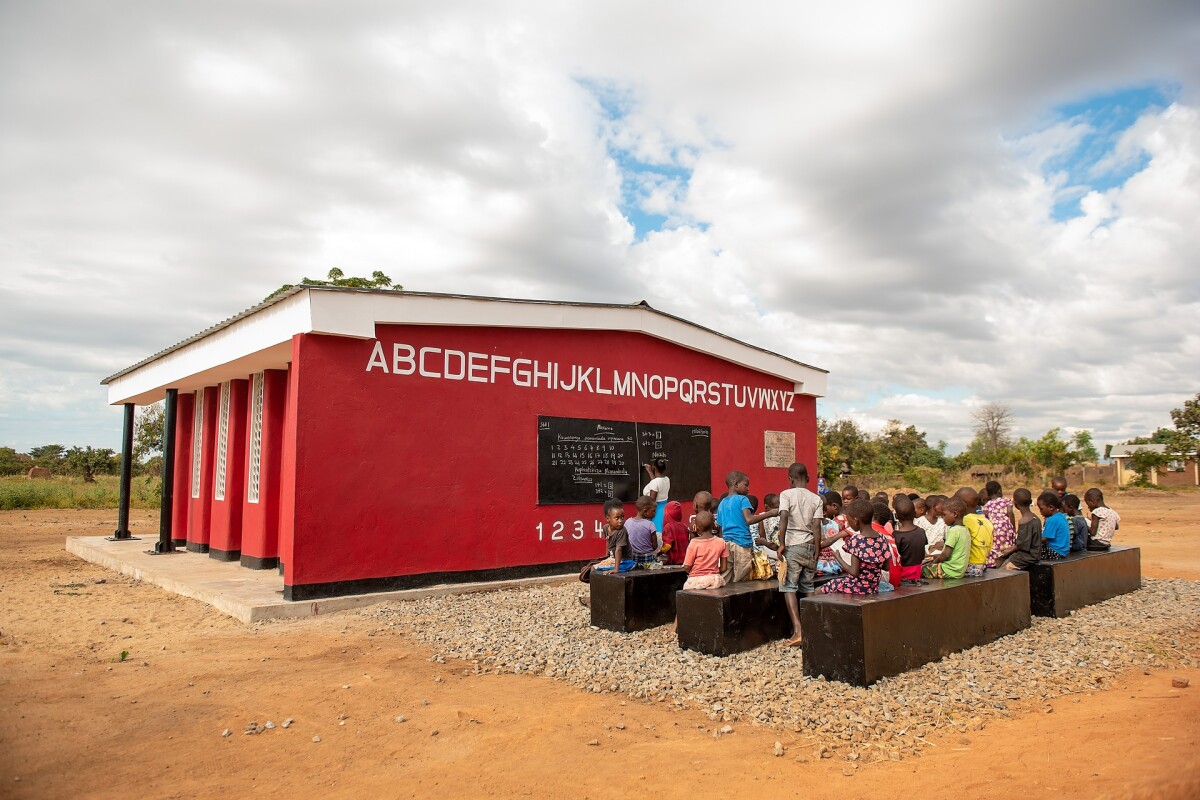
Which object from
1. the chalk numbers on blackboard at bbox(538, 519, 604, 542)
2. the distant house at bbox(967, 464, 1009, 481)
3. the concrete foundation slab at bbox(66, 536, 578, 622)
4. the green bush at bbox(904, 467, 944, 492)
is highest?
the distant house at bbox(967, 464, 1009, 481)

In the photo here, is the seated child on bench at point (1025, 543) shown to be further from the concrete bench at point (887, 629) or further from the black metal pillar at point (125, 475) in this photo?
the black metal pillar at point (125, 475)

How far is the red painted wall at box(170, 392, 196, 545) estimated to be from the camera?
1503 centimetres

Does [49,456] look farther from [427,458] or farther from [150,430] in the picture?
[427,458]

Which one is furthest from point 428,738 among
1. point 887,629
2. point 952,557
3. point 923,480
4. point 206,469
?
point 923,480

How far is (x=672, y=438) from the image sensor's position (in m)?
13.2

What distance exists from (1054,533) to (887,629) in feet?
16.7

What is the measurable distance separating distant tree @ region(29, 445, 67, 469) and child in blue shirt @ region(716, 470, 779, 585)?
168ft

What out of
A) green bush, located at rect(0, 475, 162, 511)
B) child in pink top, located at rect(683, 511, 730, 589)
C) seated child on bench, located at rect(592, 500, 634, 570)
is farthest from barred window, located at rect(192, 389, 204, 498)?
green bush, located at rect(0, 475, 162, 511)

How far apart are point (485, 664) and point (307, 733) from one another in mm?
1902

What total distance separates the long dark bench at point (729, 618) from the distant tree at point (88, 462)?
46517mm

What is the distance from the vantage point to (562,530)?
37.7ft

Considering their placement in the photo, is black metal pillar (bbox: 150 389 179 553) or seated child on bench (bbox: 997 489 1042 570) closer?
seated child on bench (bbox: 997 489 1042 570)

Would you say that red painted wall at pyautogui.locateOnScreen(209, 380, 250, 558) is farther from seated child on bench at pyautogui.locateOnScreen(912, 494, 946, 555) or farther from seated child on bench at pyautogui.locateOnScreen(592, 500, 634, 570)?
seated child on bench at pyautogui.locateOnScreen(912, 494, 946, 555)

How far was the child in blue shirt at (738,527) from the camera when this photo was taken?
7.57 m
